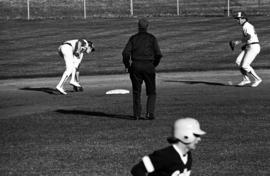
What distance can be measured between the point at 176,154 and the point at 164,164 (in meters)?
0.15

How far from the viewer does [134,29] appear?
48656 mm

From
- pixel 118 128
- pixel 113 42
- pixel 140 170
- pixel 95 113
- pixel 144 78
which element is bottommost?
pixel 113 42

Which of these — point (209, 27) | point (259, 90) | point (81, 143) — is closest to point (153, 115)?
point (81, 143)

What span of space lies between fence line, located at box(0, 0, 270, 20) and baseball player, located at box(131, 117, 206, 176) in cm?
5088

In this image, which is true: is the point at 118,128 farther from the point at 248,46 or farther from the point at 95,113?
the point at 248,46

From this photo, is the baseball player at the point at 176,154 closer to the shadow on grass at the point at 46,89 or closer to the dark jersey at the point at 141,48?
the dark jersey at the point at 141,48

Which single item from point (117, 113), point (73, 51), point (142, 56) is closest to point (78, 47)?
point (73, 51)

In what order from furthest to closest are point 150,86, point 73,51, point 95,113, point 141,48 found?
point 73,51, point 95,113, point 150,86, point 141,48

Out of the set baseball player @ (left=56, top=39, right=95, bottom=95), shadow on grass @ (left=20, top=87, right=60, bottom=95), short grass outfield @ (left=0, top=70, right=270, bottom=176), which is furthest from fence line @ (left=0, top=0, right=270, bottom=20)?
baseball player @ (left=56, top=39, right=95, bottom=95)

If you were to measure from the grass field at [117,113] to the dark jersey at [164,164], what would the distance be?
4.88 m

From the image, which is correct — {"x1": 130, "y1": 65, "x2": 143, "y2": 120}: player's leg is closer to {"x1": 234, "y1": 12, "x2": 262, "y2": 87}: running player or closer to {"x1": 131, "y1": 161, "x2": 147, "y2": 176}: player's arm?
{"x1": 234, "y1": 12, "x2": 262, "y2": 87}: running player

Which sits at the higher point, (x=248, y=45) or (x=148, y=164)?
(x=148, y=164)

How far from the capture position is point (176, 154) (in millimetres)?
7430

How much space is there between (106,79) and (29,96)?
16.3 ft
